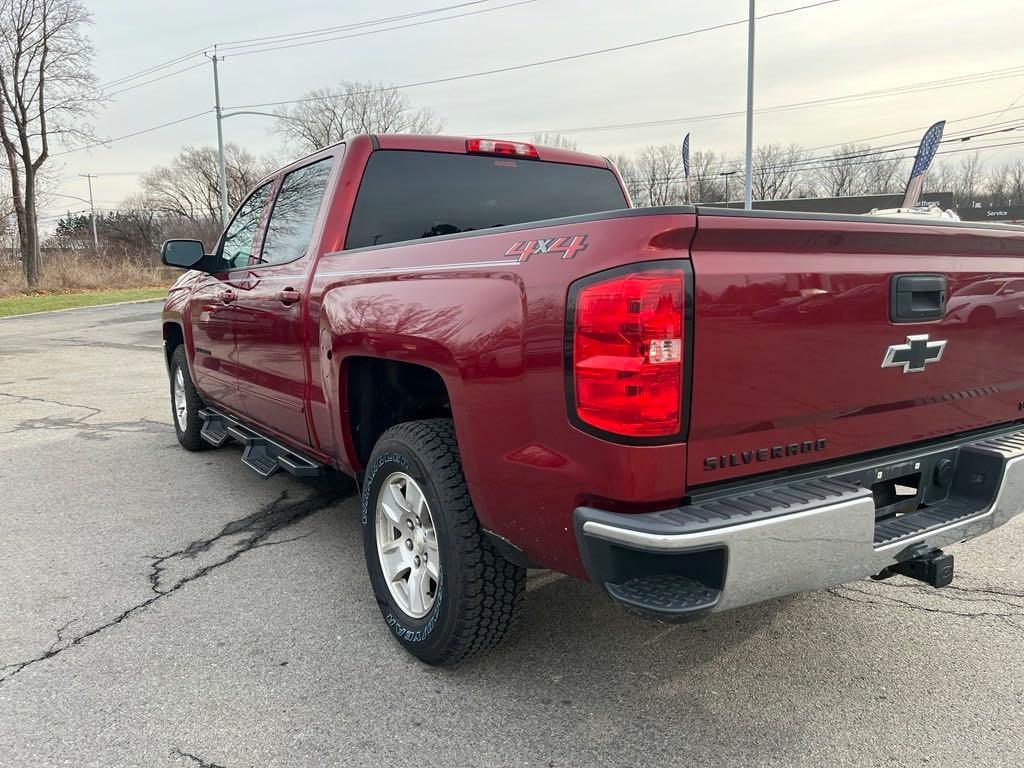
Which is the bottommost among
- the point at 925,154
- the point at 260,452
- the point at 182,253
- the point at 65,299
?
the point at 260,452

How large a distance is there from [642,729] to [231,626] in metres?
1.74

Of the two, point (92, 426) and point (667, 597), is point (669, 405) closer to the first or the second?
point (667, 597)

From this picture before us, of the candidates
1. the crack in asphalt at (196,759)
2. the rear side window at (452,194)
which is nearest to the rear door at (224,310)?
the rear side window at (452,194)

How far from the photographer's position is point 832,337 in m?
2.20

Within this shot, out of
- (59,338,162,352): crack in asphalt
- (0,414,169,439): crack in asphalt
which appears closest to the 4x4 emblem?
(0,414,169,439): crack in asphalt

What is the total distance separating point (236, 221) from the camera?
16.9 feet

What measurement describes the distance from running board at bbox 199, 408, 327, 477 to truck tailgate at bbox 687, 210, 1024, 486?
241 cm

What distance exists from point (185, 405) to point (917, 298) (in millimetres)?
5364

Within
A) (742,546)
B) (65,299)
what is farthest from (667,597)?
(65,299)

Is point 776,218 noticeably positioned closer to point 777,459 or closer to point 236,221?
point 777,459

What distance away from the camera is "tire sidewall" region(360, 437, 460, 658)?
259cm

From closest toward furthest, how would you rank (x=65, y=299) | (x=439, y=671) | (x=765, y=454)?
(x=765, y=454) < (x=439, y=671) < (x=65, y=299)

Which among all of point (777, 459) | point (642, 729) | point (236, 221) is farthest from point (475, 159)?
point (642, 729)

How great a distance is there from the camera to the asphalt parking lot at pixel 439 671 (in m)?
2.38
